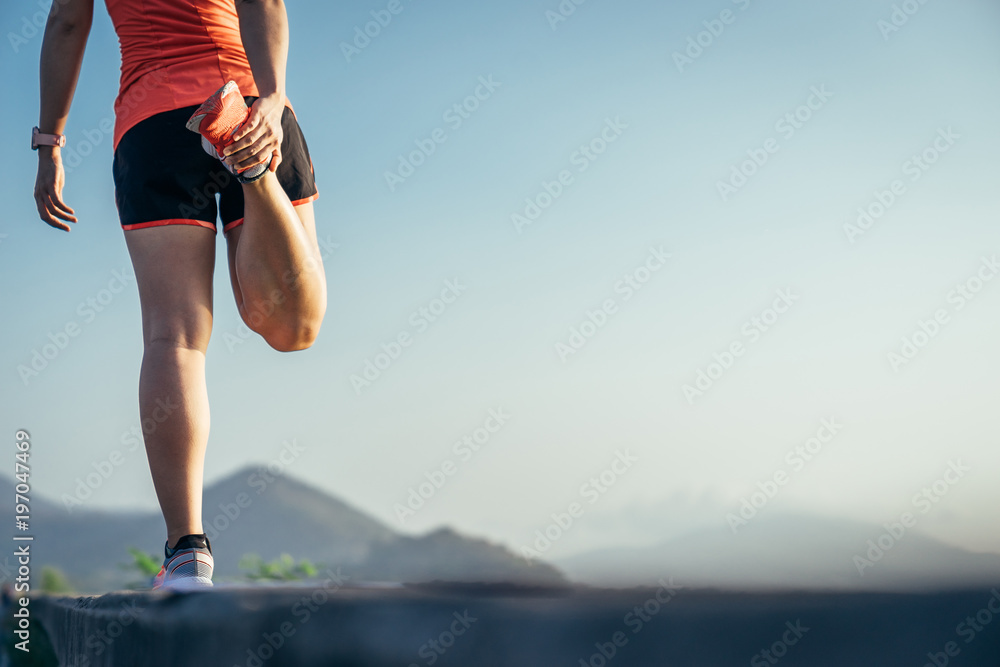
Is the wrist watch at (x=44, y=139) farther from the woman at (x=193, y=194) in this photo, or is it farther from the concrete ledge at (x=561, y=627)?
the concrete ledge at (x=561, y=627)

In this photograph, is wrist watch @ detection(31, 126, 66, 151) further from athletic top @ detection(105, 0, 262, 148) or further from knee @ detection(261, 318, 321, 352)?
knee @ detection(261, 318, 321, 352)

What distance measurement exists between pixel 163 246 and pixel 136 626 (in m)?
0.77

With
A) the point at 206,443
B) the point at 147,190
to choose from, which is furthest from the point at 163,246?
the point at 206,443

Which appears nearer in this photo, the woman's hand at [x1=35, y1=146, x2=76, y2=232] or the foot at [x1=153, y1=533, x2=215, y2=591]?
the foot at [x1=153, y1=533, x2=215, y2=591]

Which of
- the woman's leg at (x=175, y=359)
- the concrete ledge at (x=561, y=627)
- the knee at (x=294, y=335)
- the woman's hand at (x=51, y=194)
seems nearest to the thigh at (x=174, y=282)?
the woman's leg at (x=175, y=359)

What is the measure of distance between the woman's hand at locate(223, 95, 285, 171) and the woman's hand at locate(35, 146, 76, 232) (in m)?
0.86

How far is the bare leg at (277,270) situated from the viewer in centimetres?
115

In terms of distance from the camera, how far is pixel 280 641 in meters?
0.58

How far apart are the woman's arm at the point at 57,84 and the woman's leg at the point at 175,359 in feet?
1.80

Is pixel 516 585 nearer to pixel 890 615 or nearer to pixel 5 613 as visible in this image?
pixel 890 615

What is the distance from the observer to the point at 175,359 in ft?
4.04

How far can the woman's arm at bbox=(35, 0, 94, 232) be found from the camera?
5.19 feet

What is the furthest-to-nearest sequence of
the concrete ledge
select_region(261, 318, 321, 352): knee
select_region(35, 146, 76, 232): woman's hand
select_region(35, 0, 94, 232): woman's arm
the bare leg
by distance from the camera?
select_region(35, 146, 76, 232): woman's hand, select_region(35, 0, 94, 232): woman's arm, select_region(261, 318, 321, 352): knee, the bare leg, the concrete ledge

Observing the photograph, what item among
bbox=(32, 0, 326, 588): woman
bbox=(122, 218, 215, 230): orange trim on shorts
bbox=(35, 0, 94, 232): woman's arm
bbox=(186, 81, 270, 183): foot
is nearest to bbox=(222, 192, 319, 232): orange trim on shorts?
bbox=(32, 0, 326, 588): woman
